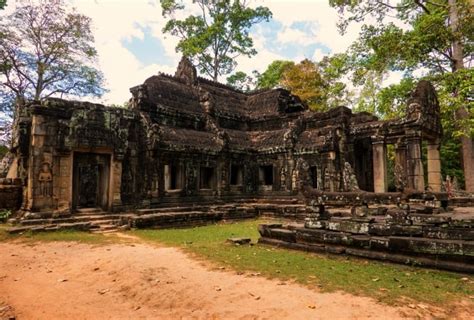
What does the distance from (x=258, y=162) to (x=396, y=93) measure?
8.81 meters

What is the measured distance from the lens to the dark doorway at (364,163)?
18.5m

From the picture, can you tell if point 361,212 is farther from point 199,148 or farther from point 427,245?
point 199,148

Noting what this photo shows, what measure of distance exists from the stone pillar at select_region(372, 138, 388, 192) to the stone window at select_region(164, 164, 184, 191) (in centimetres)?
954

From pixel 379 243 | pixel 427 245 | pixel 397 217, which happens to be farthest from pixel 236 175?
pixel 427 245

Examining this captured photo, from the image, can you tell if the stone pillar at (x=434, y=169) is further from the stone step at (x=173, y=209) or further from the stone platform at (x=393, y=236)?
the stone step at (x=173, y=209)

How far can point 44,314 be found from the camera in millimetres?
4555

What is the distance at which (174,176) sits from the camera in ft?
53.1

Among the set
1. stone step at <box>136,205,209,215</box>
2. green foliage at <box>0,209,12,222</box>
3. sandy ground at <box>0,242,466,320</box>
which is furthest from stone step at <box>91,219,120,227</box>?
sandy ground at <box>0,242,466,320</box>

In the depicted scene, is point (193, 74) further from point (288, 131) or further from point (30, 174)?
point (30, 174)

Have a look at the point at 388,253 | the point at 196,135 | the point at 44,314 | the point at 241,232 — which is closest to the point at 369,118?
the point at 196,135

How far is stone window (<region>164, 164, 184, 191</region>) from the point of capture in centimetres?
1572

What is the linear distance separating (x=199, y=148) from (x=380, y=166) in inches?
352

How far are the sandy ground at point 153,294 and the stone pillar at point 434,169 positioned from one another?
12.3 m

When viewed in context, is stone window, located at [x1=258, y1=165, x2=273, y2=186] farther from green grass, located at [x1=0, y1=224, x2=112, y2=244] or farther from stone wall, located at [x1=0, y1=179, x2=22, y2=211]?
stone wall, located at [x1=0, y1=179, x2=22, y2=211]
